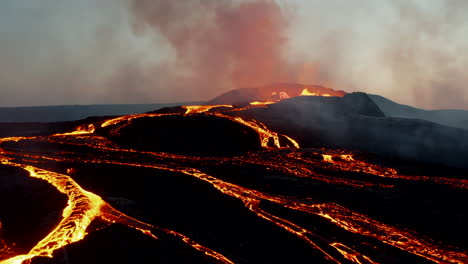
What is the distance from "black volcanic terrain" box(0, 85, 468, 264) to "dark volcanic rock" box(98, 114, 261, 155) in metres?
0.22

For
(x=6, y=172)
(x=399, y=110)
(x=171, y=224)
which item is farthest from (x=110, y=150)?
(x=399, y=110)

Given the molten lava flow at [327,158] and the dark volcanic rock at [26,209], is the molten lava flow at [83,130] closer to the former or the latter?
the dark volcanic rock at [26,209]

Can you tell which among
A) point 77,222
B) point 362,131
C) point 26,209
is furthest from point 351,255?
point 362,131

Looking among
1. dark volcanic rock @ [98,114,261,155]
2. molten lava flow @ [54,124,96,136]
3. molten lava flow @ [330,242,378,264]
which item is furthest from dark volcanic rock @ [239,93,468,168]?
molten lava flow @ [330,242,378,264]

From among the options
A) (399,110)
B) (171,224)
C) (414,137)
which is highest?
(399,110)

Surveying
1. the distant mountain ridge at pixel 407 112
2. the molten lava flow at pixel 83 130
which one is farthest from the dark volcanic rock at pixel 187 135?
the distant mountain ridge at pixel 407 112

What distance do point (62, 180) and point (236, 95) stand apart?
174ft

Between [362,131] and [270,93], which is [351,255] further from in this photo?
[270,93]

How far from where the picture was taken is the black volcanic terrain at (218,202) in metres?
7.77

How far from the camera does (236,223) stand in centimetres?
955

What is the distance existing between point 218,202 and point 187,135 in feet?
51.8

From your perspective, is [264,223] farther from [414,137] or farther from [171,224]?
[414,137]

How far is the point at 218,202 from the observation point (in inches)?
444

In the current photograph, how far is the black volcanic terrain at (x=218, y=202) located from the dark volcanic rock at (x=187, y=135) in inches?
8.6
